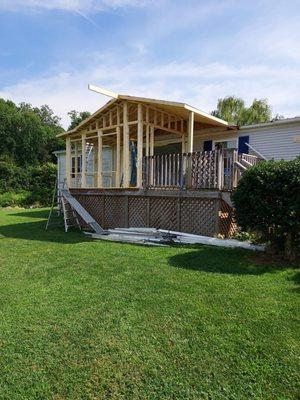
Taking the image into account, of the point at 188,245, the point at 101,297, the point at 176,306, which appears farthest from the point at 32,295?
the point at 188,245

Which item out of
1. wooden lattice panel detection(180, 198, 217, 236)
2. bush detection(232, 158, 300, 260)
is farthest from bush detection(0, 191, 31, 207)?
bush detection(232, 158, 300, 260)

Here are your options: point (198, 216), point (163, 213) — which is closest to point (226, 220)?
point (198, 216)

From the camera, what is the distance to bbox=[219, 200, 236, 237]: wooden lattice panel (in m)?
8.10

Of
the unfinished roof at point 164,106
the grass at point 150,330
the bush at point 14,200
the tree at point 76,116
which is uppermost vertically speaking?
the tree at point 76,116

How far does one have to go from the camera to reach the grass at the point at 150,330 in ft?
8.55

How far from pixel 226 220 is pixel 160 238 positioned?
1.68 m

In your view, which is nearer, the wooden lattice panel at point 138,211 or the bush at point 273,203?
the bush at point 273,203

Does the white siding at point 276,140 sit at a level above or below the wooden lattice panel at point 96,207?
above

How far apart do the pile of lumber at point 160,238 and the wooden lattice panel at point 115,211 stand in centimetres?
78

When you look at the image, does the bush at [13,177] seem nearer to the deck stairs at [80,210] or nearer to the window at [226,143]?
the deck stairs at [80,210]

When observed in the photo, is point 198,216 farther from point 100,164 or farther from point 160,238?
point 100,164

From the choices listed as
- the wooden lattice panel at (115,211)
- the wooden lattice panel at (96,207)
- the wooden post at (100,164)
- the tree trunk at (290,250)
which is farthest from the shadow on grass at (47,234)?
the tree trunk at (290,250)

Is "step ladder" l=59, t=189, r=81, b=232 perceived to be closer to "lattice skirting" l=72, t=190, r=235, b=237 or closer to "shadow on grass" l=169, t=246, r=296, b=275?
"lattice skirting" l=72, t=190, r=235, b=237

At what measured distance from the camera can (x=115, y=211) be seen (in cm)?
1078
